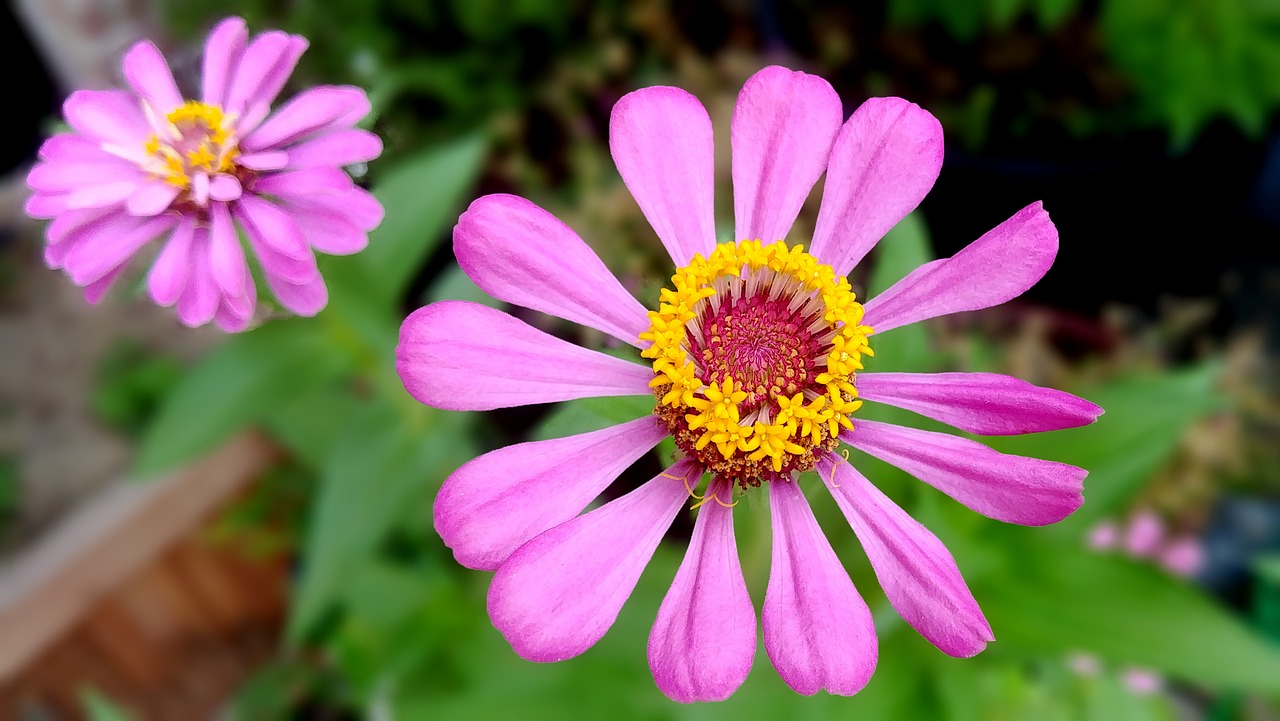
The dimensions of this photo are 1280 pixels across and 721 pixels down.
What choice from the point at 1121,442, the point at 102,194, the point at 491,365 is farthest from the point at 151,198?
the point at 1121,442

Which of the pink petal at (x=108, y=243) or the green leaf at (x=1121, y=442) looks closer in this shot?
the pink petal at (x=108, y=243)

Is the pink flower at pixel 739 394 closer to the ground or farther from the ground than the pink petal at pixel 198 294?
closer to the ground

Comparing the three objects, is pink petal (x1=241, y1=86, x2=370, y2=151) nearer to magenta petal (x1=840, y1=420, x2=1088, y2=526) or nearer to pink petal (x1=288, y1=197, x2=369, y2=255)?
pink petal (x1=288, y1=197, x2=369, y2=255)

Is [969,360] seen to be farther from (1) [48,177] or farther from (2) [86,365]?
(2) [86,365]

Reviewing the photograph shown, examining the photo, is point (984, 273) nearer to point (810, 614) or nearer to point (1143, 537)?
point (810, 614)

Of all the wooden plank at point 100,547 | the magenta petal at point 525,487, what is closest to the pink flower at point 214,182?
the magenta petal at point 525,487

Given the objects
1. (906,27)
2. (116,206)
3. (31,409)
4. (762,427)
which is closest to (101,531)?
(31,409)

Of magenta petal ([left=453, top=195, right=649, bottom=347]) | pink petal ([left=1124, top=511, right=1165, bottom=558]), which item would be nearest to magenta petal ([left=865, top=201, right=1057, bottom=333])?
magenta petal ([left=453, top=195, right=649, bottom=347])

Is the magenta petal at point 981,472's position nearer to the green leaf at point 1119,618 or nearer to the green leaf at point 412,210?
the green leaf at point 1119,618
